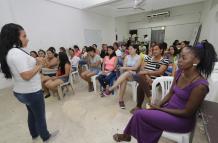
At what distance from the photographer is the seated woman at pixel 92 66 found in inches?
126

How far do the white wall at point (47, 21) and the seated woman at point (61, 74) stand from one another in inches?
86.4

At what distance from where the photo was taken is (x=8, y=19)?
3730 mm

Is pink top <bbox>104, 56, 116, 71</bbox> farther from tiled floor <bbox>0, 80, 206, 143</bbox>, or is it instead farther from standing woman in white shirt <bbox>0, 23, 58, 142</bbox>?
standing woman in white shirt <bbox>0, 23, 58, 142</bbox>

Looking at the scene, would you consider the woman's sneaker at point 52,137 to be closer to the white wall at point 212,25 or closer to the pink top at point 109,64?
the pink top at point 109,64

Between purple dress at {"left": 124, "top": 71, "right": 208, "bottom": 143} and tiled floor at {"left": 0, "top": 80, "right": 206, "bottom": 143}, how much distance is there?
0.49 m

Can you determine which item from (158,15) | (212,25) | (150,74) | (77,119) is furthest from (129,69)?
(158,15)

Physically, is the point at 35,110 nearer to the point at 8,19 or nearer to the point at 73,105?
the point at 73,105

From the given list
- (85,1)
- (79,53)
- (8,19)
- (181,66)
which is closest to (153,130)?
(181,66)

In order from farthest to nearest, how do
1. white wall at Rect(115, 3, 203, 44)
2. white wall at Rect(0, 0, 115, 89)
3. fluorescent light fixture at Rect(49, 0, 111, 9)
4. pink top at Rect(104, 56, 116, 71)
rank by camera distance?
white wall at Rect(115, 3, 203, 44) → fluorescent light fixture at Rect(49, 0, 111, 9) → white wall at Rect(0, 0, 115, 89) → pink top at Rect(104, 56, 116, 71)

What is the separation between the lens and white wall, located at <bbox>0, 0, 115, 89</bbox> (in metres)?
3.84

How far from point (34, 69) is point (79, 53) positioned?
377 centimetres

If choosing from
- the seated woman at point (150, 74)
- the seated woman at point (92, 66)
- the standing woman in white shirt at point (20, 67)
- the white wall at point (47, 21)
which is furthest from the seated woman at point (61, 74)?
the white wall at point (47, 21)

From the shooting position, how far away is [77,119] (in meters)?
2.08

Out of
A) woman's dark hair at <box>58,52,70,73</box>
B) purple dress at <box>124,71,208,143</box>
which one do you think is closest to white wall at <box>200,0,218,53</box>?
purple dress at <box>124,71,208,143</box>
